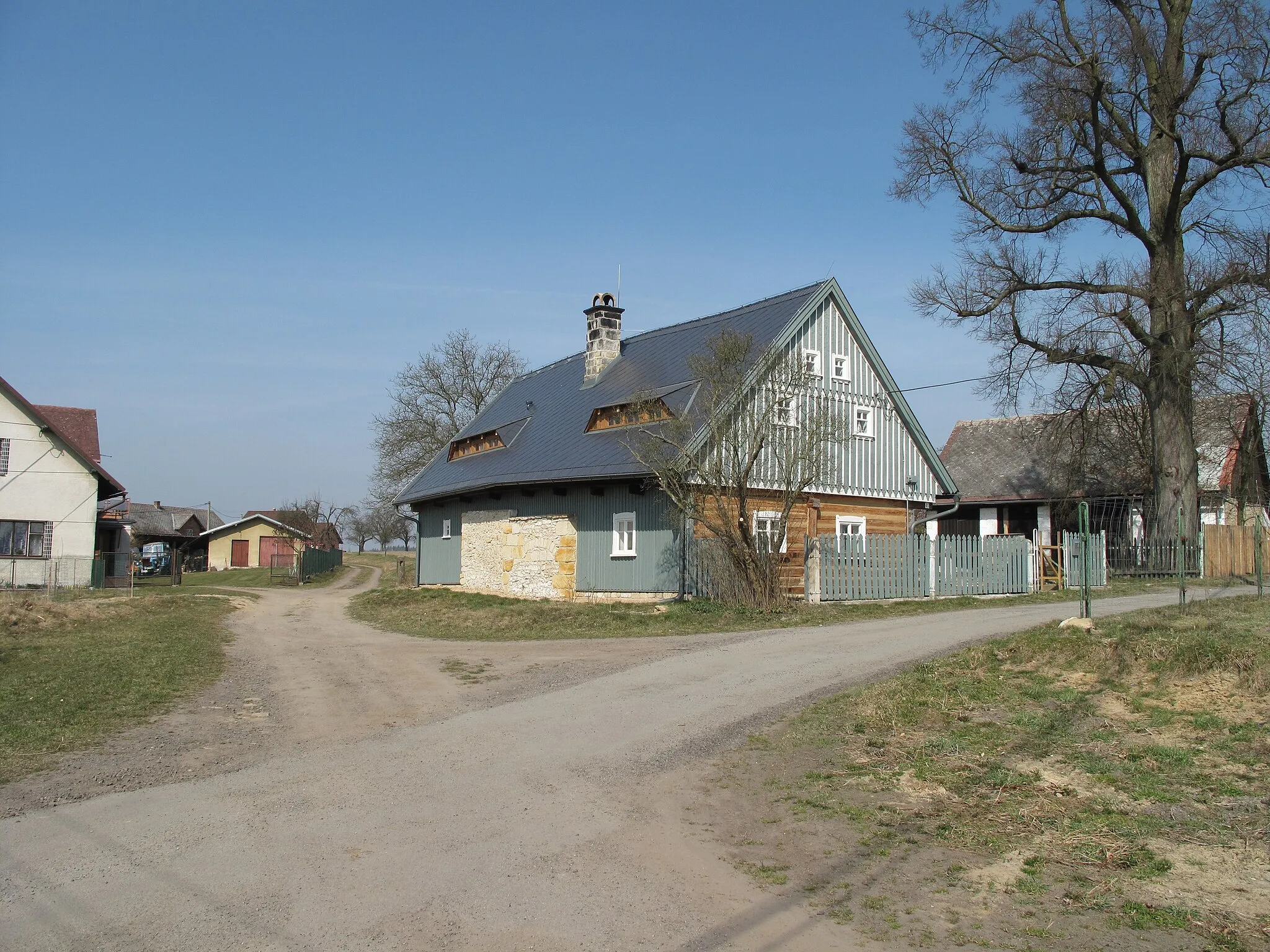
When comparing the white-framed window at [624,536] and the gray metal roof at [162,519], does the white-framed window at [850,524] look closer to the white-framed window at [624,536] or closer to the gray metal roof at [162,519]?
the white-framed window at [624,536]

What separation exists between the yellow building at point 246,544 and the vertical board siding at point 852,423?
157 feet

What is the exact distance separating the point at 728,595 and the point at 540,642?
5.23 meters

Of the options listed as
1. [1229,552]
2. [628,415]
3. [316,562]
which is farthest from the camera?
[316,562]

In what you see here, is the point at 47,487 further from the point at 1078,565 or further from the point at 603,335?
the point at 1078,565

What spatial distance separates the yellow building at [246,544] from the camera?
221 feet

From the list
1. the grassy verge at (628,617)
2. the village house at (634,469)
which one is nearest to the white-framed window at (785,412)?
the village house at (634,469)

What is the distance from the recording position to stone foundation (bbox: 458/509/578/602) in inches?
1045

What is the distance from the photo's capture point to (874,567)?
23.2 meters

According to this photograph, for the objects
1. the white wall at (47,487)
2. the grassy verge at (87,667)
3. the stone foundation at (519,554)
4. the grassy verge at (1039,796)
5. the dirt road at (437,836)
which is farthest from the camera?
the white wall at (47,487)

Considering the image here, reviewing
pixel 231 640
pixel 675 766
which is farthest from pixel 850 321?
pixel 675 766

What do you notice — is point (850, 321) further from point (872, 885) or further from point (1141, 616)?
point (872, 885)

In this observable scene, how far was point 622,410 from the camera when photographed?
1055 inches

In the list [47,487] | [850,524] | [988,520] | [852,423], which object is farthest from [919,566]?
[47,487]

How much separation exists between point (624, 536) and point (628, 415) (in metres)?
3.48
